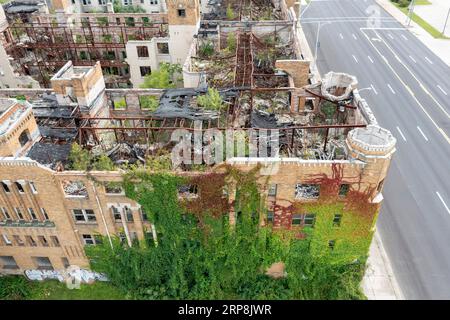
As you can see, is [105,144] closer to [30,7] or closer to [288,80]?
[288,80]

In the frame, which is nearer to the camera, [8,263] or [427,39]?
[8,263]

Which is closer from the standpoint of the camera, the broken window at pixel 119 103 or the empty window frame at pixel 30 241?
the empty window frame at pixel 30 241

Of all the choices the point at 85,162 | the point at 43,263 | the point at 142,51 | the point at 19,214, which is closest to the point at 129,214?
the point at 85,162

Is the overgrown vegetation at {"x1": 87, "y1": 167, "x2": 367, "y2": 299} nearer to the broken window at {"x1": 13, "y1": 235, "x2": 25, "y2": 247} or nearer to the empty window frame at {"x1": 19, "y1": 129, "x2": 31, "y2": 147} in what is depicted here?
the broken window at {"x1": 13, "y1": 235, "x2": 25, "y2": 247}

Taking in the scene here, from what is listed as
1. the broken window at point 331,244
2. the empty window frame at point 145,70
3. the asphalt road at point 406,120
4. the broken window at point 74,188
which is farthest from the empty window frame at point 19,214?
the asphalt road at point 406,120

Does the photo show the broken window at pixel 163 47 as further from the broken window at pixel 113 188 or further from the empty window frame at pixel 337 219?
the empty window frame at pixel 337 219

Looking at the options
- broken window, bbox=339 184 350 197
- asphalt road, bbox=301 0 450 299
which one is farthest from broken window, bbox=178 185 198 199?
asphalt road, bbox=301 0 450 299

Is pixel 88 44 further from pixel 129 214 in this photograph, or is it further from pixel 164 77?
pixel 129 214
